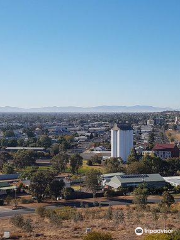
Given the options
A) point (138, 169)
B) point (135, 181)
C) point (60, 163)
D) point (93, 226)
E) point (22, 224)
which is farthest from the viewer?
point (60, 163)

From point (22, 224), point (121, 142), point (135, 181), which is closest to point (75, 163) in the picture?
point (135, 181)

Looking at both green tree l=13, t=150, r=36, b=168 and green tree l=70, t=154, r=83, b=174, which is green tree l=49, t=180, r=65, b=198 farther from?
green tree l=13, t=150, r=36, b=168

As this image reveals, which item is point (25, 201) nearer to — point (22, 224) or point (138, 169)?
point (22, 224)

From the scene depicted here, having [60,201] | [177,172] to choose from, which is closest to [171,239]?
[60,201]

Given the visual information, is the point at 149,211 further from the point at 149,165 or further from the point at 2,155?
the point at 2,155

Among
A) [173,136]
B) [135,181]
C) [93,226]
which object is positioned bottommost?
[135,181]

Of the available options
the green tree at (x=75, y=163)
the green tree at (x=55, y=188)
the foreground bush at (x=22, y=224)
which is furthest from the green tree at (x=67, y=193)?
the green tree at (x=75, y=163)
